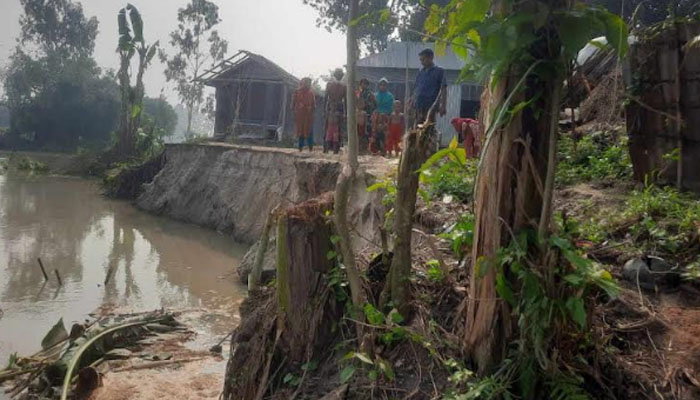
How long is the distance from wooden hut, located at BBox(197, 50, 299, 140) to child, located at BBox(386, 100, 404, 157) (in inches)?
464

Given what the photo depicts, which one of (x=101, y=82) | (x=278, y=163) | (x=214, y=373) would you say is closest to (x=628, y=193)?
(x=214, y=373)

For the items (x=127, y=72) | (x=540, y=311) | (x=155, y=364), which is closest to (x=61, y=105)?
(x=127, y=72)

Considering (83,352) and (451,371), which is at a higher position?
(451,371)

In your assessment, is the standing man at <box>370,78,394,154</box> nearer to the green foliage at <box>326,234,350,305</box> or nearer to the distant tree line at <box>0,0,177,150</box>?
the green foliage at <box>326,234,350,305</box>

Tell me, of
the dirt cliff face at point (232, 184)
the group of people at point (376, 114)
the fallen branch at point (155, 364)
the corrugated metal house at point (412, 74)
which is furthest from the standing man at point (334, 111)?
the corrugated metal house at point (412, 74)

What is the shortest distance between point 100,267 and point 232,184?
519 centimetres

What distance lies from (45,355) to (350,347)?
4.52 metres

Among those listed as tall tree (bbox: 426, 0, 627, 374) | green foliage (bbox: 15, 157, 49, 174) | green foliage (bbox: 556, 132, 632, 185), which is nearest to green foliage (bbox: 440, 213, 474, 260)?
tall tree (bbox: 426, 0, 627, 374)

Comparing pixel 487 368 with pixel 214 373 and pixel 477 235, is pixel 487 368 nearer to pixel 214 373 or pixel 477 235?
pixel 477 235

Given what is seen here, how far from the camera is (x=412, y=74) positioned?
72.9 ft

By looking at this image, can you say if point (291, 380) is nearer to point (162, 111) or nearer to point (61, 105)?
point (61, 105)

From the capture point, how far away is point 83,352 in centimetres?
612

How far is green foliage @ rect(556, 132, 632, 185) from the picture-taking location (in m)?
6.10

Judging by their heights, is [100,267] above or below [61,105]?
below
